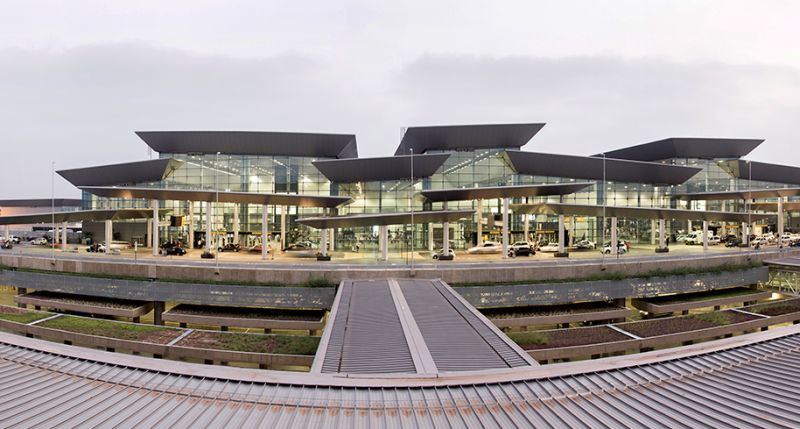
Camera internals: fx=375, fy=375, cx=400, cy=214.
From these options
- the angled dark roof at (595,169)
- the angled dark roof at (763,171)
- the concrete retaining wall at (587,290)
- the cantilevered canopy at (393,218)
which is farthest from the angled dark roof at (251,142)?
the angled dark roof at (763,171)

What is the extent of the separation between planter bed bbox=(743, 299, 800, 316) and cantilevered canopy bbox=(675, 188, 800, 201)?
22466 mm

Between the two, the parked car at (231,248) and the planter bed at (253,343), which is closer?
the planter bed at (253,343)

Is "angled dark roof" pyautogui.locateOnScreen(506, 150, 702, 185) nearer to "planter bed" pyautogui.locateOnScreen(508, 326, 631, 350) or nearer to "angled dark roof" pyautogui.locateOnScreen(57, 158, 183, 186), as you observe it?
"planter bed" pyautogui.locateOnScreen(508, 326, 631, 350)

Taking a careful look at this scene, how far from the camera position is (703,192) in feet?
175

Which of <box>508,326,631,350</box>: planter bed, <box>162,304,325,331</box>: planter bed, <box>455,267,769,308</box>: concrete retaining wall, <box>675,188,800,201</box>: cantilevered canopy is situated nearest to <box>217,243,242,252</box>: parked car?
<box>162,304,325,331</box>: planter bed

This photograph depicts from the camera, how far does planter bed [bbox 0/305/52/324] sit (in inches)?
977

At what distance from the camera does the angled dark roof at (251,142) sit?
4828cm

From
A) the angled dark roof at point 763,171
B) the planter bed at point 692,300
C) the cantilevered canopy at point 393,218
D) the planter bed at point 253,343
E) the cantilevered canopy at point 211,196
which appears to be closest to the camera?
the planter bed at point 253,343

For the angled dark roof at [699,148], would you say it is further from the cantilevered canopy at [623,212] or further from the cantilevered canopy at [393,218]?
the cantilevered canopy at [393,218]

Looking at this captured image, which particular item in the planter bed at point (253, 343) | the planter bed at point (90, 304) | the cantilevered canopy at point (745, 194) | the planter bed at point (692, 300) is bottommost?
the planter bed at point (253, 343)

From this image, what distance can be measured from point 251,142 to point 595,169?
146 feet

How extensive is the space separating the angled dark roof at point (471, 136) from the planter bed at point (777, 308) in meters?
28.0

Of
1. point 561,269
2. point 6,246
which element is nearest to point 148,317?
point 561,269

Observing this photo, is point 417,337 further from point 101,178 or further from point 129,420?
point 101,178
